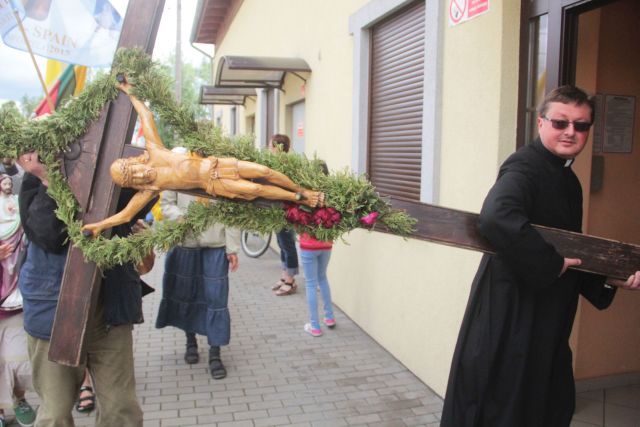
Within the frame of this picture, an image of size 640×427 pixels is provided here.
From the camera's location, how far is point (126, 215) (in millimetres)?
2078

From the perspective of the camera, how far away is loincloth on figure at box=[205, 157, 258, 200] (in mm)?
1940

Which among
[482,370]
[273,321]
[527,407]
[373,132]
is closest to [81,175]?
Answer: [482,370]

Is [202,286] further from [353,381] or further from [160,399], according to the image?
[353,381]

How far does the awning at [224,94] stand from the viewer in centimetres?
1179

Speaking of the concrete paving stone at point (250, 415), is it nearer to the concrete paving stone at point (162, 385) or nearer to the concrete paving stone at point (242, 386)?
the concrete paving stone at point (242, 386)

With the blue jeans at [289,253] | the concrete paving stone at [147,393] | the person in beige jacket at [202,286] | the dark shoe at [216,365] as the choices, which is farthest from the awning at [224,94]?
the concrete paving stone at [147,393]

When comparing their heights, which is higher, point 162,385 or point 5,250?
point 5,250

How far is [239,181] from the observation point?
6.39ft

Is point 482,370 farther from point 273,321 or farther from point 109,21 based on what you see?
point 273,321

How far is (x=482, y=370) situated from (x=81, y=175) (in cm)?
180

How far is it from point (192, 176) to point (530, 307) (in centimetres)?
145

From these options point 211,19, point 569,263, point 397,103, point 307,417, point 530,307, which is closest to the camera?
point 569,263

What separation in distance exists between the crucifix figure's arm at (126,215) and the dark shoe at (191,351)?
9.62 feet

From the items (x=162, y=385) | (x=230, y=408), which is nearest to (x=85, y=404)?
(x=162, y=385)
